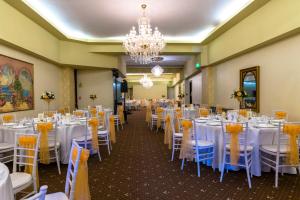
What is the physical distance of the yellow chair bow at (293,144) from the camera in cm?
330

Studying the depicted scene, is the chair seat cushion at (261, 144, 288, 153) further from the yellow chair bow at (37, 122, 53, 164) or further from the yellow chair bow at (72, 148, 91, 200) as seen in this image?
the yellow chair bow at (37, 122, 53, 164)

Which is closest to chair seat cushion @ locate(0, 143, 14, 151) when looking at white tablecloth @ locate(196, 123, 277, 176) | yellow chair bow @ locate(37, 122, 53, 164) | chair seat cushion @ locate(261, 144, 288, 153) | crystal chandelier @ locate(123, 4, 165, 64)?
yellow chair bow @ locate(37, 122, 53, 164)

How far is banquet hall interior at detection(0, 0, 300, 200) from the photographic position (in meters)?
3.22

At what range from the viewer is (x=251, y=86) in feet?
21.6

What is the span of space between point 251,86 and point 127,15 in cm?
442

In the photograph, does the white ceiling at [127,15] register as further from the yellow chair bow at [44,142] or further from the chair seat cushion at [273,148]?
the chair seat cushion at [273,148]

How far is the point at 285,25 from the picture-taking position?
4.73 m

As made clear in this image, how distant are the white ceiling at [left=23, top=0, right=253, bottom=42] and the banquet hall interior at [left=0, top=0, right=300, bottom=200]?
37 millimetres

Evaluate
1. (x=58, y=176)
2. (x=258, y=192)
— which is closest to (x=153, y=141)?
(x=58, y=176)

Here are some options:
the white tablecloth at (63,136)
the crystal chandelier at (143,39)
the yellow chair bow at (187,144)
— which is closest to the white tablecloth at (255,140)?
the yellow chair bow at (187,144)

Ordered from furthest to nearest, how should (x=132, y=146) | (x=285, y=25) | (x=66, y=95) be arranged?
(x=66, y=95), (x=132, y=146), (x=285, y=25)

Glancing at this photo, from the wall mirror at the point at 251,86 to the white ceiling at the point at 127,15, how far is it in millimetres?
1854

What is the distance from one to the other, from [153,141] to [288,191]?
3.98 meters

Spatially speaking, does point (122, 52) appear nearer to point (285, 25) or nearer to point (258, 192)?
point (285, 25)
